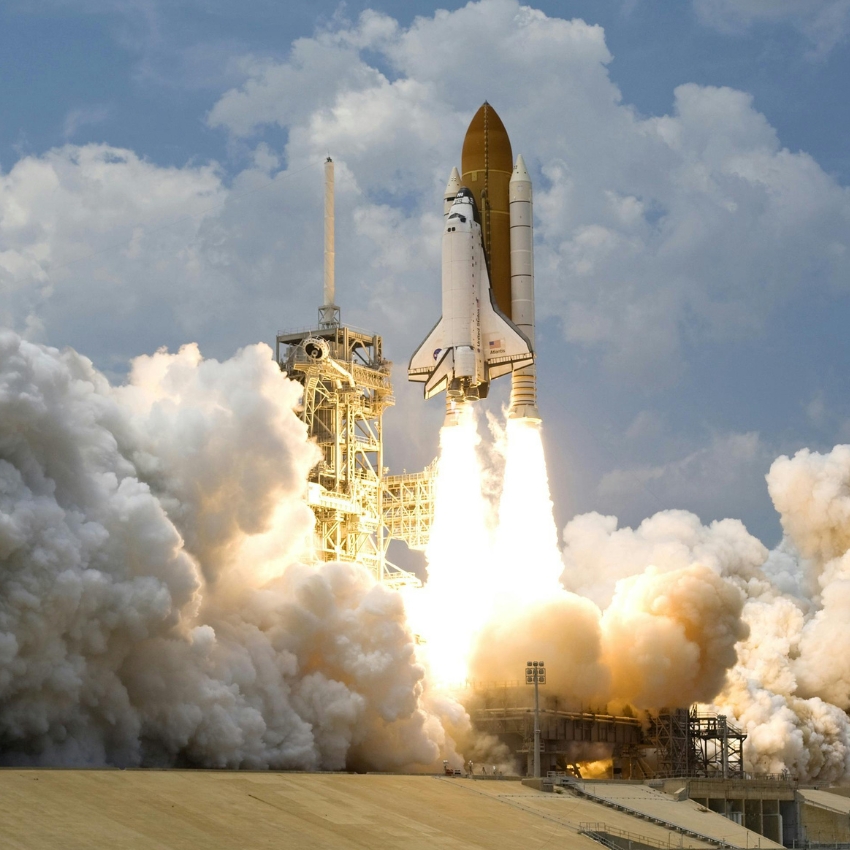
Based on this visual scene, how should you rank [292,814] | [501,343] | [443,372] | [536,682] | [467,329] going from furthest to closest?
[443,372], [501,343], [467,329], [536,682], [292,814]

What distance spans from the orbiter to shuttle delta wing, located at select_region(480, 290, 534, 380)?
4 centimetres

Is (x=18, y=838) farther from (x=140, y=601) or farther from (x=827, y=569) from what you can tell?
(x=827, y=569)

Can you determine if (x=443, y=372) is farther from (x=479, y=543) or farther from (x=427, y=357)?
(x=479, y=543)

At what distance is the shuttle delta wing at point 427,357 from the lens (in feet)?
211

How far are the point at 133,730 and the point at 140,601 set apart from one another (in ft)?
14.3

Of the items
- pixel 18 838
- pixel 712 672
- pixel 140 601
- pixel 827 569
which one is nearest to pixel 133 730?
pixel 140 601

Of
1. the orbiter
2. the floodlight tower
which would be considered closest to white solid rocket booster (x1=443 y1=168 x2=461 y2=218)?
the orbiter

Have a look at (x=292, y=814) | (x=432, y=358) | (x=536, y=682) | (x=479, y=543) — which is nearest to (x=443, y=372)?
(x=432, y=358)

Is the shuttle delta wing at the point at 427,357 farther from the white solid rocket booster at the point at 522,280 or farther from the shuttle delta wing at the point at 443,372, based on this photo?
the white solid rocket booster at the point at 522,280

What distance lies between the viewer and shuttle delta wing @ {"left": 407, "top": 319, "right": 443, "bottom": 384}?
A: 6444cm

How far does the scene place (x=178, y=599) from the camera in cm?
4738

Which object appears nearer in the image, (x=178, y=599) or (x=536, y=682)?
(x=178, y=599)

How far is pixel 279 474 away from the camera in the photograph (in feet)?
177

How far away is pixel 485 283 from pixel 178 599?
2308 cm
